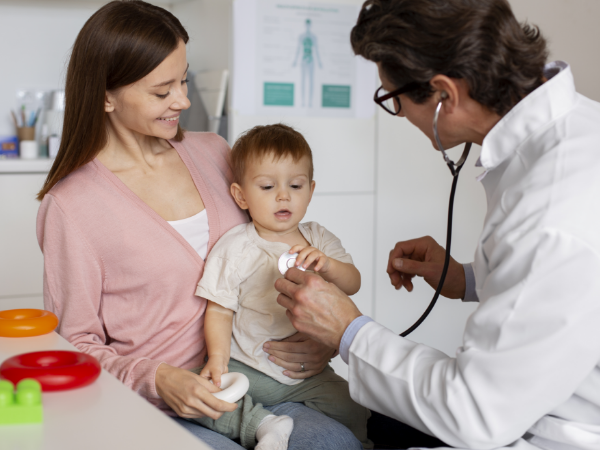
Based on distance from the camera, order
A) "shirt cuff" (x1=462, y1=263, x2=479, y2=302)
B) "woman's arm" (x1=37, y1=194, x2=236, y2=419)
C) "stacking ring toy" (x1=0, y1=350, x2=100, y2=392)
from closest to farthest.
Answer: "stacking ring toy" (x1=0, y1=350, x2=100, y2=392), "woman's arm" (x1=37, y1=194, x2=236, y2=419), "shirt cuff" (x1=462, y1=263, x2=479, y2=302)

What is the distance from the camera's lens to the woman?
4.11ft

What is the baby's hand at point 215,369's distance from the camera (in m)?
1.23

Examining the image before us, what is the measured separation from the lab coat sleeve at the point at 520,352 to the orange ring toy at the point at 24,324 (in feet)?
1.94

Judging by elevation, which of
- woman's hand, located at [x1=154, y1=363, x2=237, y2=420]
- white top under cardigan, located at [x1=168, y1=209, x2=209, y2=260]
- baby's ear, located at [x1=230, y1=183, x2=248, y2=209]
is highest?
baby's ear, located at [x1=230, y1=183, x2=248, y2=209]

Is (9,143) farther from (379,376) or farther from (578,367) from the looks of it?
(578,367)

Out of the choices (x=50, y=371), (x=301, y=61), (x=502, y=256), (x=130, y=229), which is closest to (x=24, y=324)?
(x=50, y=371)

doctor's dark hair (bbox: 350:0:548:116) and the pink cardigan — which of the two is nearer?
doctor's dark hair (bbox: 350:0:548:116)

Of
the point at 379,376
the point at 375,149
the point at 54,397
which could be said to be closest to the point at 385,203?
the point at 375,149

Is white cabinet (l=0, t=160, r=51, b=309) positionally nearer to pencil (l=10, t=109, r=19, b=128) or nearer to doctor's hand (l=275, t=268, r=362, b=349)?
pencil (l=10, t=109, r=19, b=128)

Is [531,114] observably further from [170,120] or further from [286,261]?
[170,120]

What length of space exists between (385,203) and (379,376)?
6.23 ft

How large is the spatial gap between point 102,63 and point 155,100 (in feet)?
0.42

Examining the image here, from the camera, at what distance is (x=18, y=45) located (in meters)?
3.05

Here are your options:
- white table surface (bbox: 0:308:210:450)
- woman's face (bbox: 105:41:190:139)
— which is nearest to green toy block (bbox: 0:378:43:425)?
white table surface (bbox: 0:308:210:450)
